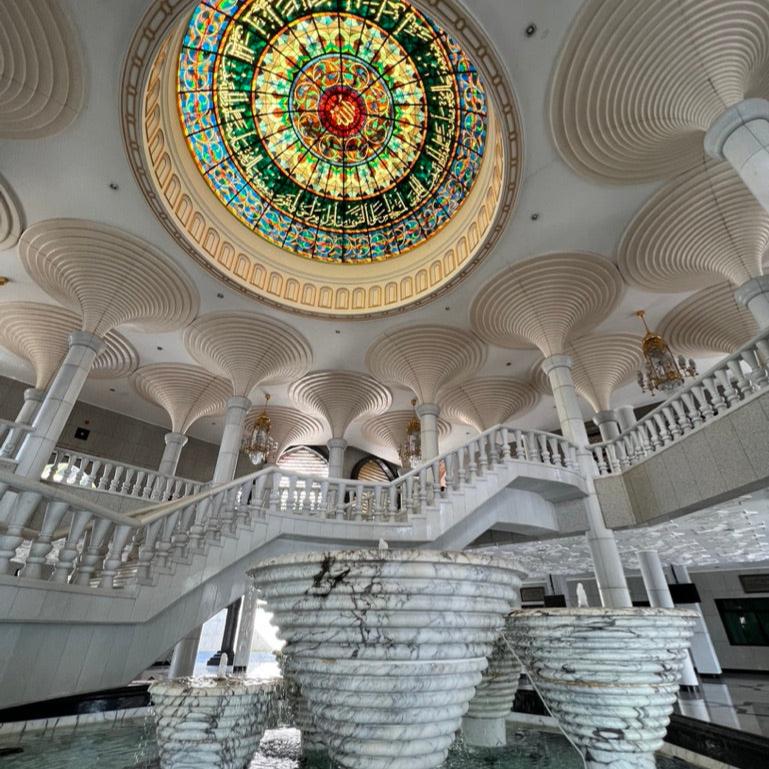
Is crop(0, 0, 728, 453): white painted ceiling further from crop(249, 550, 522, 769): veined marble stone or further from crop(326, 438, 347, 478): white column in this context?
crop(249, 550, 522, 769): veined marble stone

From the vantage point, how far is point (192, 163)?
8469mm

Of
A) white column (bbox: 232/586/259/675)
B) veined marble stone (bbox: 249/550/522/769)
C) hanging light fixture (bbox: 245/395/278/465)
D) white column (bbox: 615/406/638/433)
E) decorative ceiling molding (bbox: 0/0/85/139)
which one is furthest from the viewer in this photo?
white column (bbox: 615/406/638/433)

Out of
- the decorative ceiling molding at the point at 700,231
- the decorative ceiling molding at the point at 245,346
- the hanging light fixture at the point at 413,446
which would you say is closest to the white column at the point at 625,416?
the decorative ceiling molding at the point at 700,231

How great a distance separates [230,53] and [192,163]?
7.01ft

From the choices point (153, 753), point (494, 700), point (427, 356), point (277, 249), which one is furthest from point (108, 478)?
point (494, 700)

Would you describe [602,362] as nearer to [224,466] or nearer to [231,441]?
[231,441]

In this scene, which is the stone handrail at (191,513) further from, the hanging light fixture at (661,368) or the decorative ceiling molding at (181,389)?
the decorative ceiling molding at (181,389)

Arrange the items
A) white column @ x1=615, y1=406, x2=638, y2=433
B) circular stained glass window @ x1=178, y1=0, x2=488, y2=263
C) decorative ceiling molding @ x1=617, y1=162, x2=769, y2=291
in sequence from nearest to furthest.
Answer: decorative ceiling molding @ x1=617, y1=162, x2=769, y2=291 < circular stained glass window @ x1=178, y1=0, x2=488, y2=263 < white column @ x1=615, y1=406, x2=638, y2=433

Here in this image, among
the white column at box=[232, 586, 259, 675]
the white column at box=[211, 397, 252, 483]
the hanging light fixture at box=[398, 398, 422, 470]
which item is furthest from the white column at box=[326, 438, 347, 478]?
the white column at box=[232, 586, 259, 675]

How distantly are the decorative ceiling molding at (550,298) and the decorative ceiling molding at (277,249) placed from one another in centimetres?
98

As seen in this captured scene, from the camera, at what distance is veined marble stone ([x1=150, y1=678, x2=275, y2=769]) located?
5.30 feet

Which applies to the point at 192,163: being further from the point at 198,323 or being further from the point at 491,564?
the point at 491,564

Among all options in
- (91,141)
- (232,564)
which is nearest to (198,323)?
(91,141)

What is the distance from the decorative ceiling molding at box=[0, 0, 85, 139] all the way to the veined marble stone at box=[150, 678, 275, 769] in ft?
24.2
